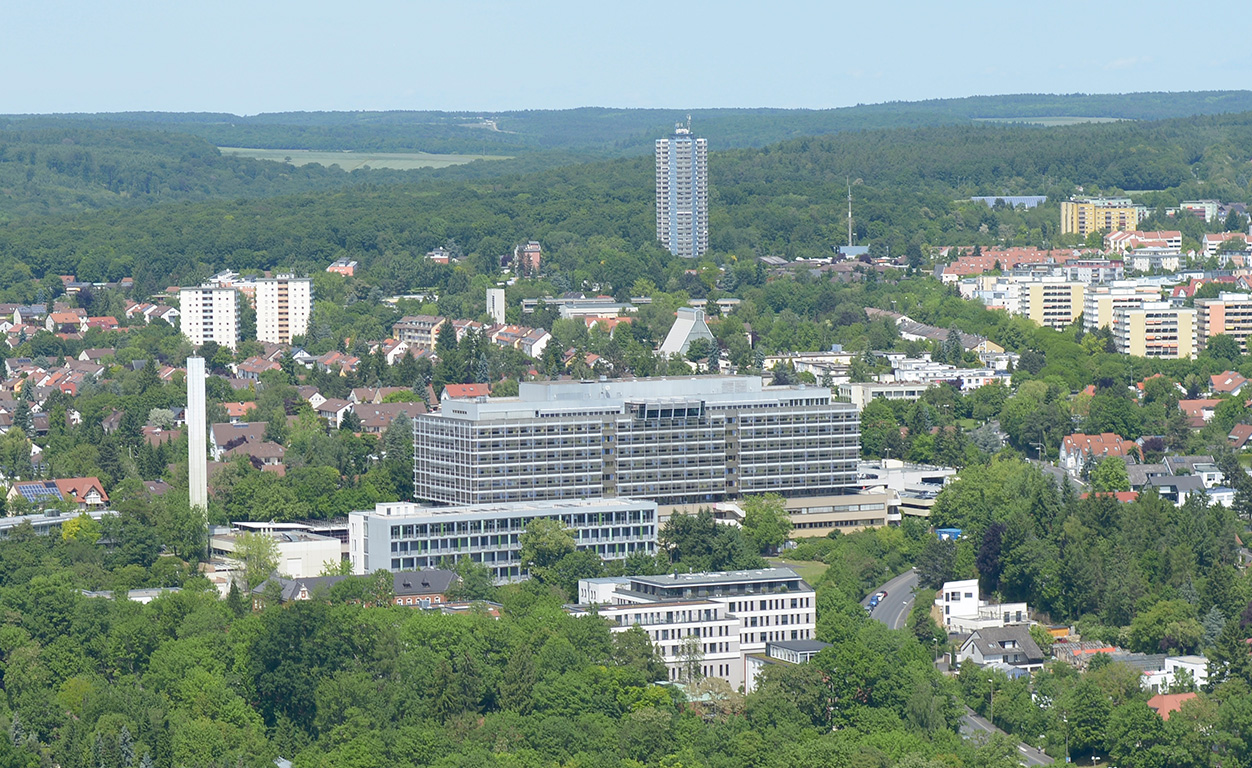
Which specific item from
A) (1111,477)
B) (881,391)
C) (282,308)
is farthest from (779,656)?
(282,308)

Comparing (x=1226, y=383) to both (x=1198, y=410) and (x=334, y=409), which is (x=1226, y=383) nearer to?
(x=1198, y=410)

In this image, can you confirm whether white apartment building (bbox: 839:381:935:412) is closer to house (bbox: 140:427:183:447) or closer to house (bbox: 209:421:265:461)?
house (bbox: 209:421:265:461)

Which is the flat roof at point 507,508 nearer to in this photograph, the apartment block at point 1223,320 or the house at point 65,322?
the apartment block at point 1223,320

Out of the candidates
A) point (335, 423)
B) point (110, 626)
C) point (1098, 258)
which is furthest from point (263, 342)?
point (110, 626)

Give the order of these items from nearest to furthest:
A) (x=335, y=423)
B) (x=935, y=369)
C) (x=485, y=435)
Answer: (x=485, y=435), (x=335, y=423), (x=935, y=369)

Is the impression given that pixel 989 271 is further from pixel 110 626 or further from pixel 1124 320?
pixel 110 626

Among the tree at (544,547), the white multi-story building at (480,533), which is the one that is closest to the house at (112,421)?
the white multi-story building at (480,533)
